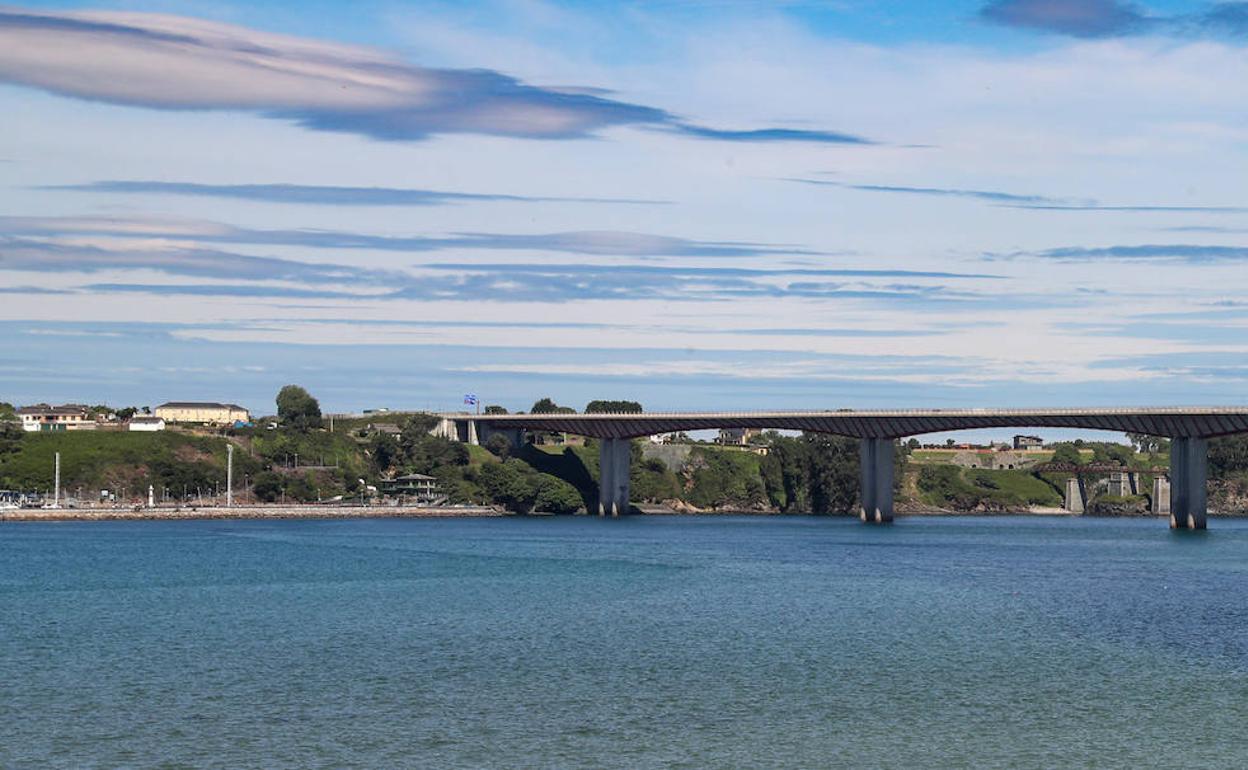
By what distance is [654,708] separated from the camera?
184 ft

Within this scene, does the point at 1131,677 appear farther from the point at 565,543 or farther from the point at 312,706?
the point at 565,543

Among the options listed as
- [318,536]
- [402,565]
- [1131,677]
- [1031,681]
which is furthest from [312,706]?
[318,536]

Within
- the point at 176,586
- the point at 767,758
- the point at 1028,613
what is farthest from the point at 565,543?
the point at 767,758

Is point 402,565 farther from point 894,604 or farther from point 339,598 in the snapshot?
point 894,604

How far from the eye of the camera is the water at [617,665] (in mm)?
49406

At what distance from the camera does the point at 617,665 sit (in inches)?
2608

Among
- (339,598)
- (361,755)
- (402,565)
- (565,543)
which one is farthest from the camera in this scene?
(565,543)

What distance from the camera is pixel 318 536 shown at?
575 feet

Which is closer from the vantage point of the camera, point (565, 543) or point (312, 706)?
point (312, 706)

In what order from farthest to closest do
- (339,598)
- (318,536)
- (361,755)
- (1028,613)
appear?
1. (318,536)
2. (339,598)
3. (1028,613)
4. (361,755)

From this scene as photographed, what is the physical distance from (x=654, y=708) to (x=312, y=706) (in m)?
11.2

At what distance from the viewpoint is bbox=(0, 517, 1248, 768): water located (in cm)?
4941

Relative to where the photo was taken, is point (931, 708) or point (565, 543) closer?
point (931, 708)

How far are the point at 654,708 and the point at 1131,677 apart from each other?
20.0 metres
